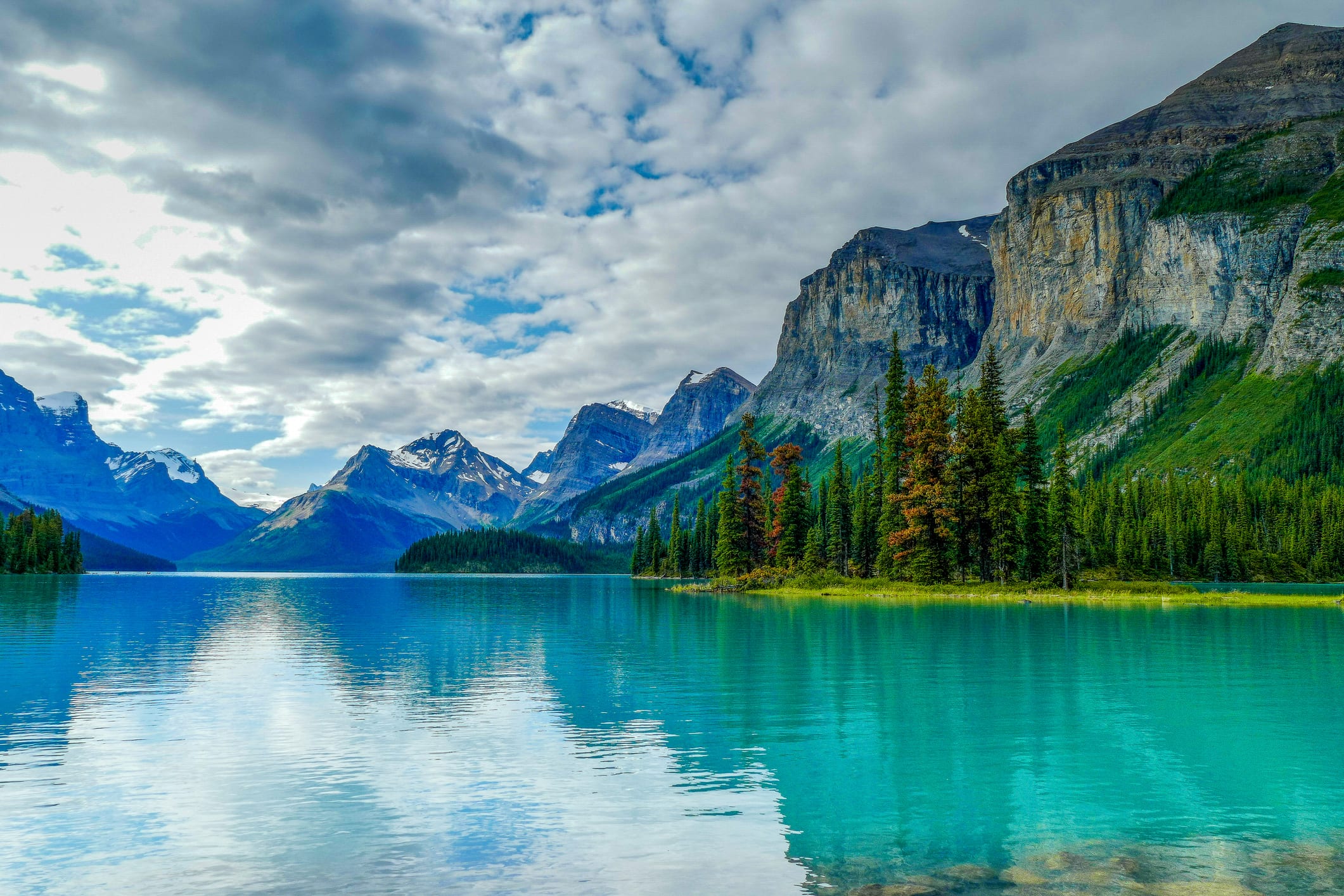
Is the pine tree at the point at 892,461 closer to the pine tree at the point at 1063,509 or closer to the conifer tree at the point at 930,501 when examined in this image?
the conifer tree at the point at 930,501

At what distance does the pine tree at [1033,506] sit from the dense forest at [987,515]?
9.2 inches

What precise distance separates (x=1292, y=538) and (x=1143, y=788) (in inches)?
6503

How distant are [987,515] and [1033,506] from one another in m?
9.68

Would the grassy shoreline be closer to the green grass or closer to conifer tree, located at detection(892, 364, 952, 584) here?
the green grass

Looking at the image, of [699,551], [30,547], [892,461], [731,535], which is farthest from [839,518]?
[30,547]

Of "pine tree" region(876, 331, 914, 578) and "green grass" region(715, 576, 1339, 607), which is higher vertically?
"pine tree" region(876, 331, 914, 578)

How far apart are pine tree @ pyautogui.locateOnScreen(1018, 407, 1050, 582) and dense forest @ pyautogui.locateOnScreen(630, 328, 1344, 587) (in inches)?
9.2

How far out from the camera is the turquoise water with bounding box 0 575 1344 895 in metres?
13.1

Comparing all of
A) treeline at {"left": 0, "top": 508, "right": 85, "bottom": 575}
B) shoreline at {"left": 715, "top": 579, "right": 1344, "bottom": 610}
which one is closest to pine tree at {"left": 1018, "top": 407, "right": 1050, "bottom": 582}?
shoreline at {"left": 715, "top": 579, "right": 1344, "bottom": 610}

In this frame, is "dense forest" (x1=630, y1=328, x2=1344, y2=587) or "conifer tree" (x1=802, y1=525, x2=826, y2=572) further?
"conifer tree" (x1=802, y1=525, x2=826, y2=572)

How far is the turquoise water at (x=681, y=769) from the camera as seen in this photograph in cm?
1310

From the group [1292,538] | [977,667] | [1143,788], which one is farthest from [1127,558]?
[1143,788]

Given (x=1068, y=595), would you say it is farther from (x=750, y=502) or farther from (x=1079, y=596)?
(x=750, y=502)

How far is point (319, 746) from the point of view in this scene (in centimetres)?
2214
